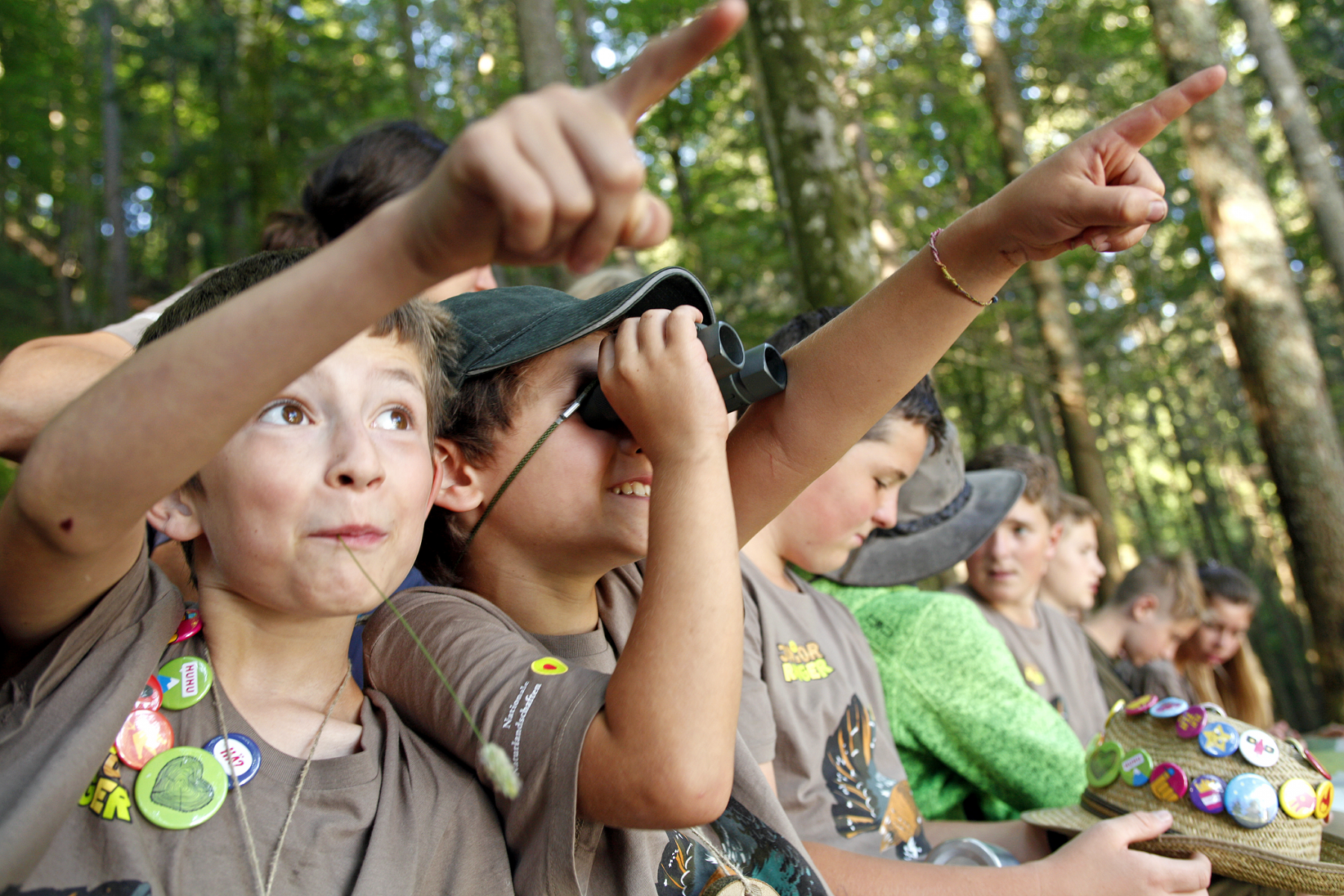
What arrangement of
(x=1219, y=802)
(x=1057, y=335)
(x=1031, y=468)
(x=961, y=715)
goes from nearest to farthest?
1. (x=1219, y=802)
2. (x=961, y=715)
3. (x=1031, y=468)
4. (x=1057, y=335)

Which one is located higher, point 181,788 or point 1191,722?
point 181,788

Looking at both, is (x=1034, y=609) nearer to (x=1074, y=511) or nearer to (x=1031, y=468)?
(x=1031, y=468)

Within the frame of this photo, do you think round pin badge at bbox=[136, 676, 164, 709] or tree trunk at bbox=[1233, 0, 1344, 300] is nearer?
round pin badge at bbox=[136, 676, 164, 709]

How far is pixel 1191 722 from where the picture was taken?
7.82 ft

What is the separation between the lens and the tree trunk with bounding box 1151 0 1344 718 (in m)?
6.45

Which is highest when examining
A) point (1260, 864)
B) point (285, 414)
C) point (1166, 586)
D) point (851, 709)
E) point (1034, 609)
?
point (285, 414)

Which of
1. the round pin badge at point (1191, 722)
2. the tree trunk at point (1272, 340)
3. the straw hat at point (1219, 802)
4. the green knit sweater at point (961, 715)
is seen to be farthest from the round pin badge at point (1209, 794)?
the tree trunk at point (1272, 340)

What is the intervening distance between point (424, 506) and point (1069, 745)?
89.0 inches

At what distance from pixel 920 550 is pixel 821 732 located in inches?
53.0

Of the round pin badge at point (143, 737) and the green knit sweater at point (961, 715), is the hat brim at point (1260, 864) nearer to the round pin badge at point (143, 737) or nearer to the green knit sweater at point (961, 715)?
the green knit sweater at point (961, 715)

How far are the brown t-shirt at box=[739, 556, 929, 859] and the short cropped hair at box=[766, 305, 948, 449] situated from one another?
611 millimetres

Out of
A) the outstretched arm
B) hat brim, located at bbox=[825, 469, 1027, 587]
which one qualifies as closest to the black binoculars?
the outstretched arm

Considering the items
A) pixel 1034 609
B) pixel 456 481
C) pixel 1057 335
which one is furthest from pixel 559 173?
pixel 1057 335

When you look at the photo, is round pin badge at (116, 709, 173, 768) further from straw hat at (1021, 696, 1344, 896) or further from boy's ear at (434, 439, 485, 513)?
straw hat at (1021, 696, 1344, 896)
